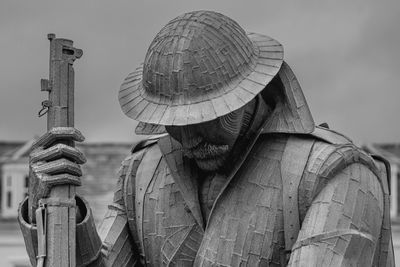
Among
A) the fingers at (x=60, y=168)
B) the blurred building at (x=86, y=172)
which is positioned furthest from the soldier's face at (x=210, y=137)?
the blurred building at (x=86, y=172)

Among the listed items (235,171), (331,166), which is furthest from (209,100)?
(331,166)

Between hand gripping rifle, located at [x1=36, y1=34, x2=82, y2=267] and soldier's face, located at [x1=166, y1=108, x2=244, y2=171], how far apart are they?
30.2 inches

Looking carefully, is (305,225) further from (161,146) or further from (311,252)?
(161,146)

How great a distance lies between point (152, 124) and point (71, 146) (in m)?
0.58

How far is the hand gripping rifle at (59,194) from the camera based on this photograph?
1316cm

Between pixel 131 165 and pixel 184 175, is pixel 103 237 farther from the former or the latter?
pixel 184 175

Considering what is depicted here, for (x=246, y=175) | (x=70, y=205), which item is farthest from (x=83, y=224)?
(x=246, y=175)

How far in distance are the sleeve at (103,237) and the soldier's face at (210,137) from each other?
0.85 m

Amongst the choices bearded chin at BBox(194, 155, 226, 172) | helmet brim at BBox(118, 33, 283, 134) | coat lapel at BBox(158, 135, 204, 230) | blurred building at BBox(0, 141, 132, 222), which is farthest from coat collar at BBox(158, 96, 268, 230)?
blurred building at BBox(0, 141, 132, 222)

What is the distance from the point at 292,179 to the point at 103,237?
5.13ft

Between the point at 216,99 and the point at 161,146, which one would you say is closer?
the point at 216,99

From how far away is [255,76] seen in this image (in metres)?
13.2

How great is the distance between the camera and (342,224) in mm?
13258

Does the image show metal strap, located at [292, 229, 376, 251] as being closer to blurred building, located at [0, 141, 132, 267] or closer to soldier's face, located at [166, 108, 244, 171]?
soldier's face, located at [166, 108, 244, 171]
